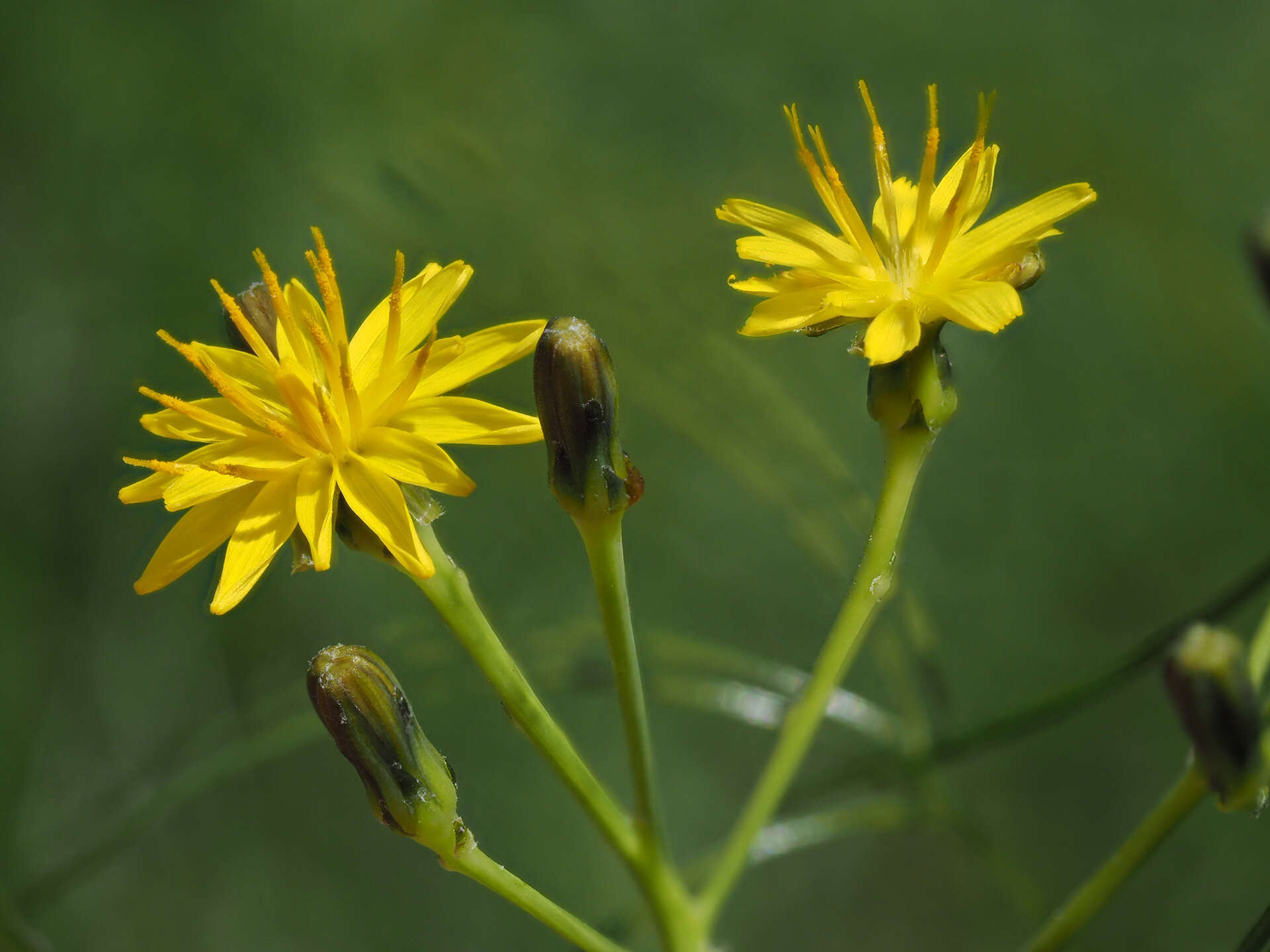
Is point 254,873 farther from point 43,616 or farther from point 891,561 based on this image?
point 891,561

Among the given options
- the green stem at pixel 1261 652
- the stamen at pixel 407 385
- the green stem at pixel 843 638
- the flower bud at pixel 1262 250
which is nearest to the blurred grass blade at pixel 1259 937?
the green stem at pixel 1261 652

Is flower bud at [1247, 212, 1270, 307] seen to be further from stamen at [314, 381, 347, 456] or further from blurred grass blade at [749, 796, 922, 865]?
blurred grass blade at [749, 796, 922, 865]

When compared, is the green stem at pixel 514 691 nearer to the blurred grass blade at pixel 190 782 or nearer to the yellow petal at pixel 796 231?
the yellow petal at pixel 796 231


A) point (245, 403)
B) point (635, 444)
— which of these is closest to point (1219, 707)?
point (245, 403)

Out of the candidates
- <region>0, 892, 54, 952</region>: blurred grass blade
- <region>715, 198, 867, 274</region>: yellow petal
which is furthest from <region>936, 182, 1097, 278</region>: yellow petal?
<region>0, 892, 54, 952</region>: blurred grass blade

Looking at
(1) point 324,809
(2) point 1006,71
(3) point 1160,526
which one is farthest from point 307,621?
(2) point 1006,71

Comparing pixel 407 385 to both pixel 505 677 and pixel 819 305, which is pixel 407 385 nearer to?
pixel 505 677
